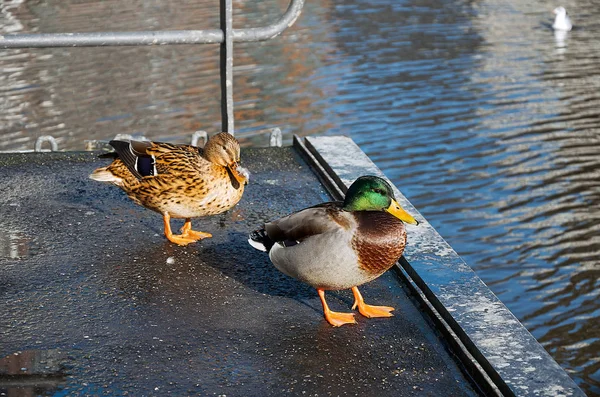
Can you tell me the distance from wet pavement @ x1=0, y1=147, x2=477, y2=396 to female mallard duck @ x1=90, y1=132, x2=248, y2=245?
19cm

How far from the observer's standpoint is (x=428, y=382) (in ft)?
10.9

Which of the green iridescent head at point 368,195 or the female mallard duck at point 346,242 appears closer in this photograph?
the female mallard duck at point 346,242

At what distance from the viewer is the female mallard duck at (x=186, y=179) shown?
4.56 metres

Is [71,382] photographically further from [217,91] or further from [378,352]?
[217,91]

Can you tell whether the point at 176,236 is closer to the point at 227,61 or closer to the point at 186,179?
the point at 186,179

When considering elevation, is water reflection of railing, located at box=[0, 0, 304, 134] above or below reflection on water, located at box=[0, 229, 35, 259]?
above

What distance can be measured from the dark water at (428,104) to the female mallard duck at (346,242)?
119 inches

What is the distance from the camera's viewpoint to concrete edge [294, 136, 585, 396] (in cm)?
322

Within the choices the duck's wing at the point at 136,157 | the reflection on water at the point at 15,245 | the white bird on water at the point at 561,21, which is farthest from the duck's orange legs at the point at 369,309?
the white bird on water at the point at 561,21

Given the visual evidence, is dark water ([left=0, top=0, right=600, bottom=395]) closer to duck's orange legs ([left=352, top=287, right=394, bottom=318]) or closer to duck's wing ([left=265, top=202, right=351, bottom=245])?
duck's orange legs ([left=352, top=287, right=394, bottom=318])

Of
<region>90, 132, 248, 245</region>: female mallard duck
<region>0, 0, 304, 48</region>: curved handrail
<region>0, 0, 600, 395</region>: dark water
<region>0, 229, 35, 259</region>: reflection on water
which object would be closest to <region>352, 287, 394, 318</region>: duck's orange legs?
<region>90, 132, 248, 245</region>: female mallard duck

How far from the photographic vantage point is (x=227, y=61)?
5637 mm

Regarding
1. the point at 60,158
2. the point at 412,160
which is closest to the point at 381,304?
the point at 60,158

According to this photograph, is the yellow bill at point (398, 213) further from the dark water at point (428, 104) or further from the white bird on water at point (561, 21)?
the white bird on water at point (561, 21)
